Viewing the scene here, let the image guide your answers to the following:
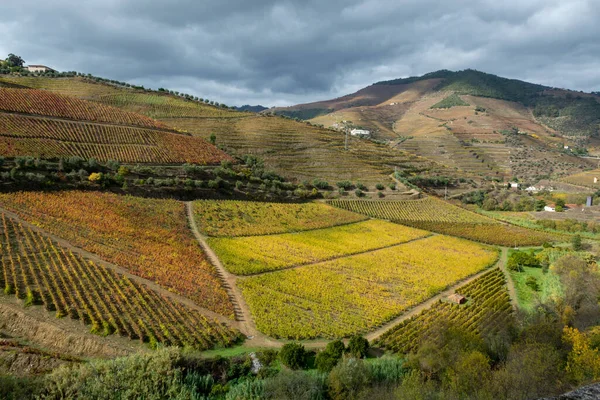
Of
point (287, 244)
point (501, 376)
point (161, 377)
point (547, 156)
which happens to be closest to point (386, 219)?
point (287, 244)

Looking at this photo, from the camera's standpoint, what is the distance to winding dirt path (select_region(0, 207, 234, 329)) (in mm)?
26438

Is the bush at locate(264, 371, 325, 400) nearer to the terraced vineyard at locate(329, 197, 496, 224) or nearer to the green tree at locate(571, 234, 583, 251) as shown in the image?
the terraced vineyard at locate(329, 197, 496, 224)

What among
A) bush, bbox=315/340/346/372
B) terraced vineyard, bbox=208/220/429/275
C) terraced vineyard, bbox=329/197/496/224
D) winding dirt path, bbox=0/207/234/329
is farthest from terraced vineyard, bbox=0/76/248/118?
bush, bbox=315/340/346/372

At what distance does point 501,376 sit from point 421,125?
6782 inches

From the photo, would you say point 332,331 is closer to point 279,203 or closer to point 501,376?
point 501,376

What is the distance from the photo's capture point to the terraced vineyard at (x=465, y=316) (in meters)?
25.9

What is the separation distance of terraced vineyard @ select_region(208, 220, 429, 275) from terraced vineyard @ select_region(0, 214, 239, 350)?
9328 mm

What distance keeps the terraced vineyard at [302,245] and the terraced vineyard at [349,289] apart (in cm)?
165

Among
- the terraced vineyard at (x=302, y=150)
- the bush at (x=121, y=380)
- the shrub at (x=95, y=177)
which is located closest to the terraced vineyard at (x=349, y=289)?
the bush at (x=121, y=380)

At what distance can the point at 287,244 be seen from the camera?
43.7 meters

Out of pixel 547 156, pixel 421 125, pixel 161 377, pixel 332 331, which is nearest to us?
pixel 161 377

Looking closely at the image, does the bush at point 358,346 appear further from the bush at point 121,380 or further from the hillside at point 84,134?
the hillside at point 84,134

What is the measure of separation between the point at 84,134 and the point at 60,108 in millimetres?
10765

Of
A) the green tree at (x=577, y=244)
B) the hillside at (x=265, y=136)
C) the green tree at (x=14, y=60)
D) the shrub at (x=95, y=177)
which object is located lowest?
the green tree at (x=577, y=244)
